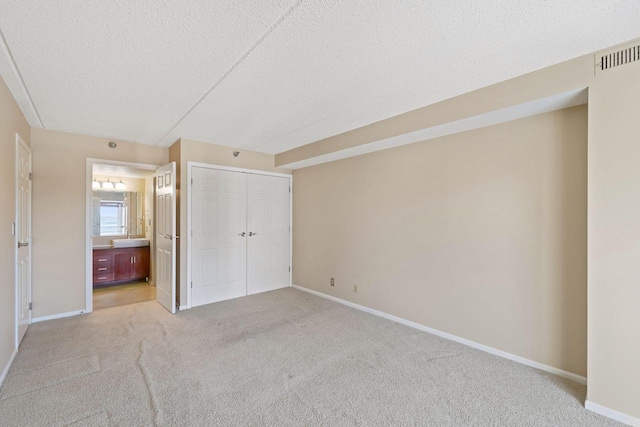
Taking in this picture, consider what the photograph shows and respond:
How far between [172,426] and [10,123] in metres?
2.91

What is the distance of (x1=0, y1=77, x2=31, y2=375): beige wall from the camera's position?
227 centimetres

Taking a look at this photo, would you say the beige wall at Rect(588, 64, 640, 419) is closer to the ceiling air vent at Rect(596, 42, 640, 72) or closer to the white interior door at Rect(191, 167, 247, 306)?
the ceiling air vent at Rect(596, 42, 640, 72)

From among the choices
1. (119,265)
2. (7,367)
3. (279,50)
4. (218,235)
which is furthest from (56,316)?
(279,50)

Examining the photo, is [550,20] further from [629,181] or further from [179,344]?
[179,344]

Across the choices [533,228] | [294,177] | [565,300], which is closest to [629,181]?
[533,228]

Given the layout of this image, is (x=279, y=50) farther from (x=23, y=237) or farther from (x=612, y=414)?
(x=23, y=237)

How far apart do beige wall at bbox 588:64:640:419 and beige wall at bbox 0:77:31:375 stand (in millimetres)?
4399

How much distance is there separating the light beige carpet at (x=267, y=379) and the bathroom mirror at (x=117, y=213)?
3170 millimetres

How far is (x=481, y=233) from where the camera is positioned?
9.51 feet

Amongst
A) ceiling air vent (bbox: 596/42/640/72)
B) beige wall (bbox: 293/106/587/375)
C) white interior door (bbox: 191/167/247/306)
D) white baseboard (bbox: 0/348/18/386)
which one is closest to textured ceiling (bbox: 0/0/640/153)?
ceiling air vent (bbox: 596/42/640/72)

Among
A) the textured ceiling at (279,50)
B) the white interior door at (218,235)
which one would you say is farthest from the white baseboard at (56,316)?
the textured ceiling at (279,50)

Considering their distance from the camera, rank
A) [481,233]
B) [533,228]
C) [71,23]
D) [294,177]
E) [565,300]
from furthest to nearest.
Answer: [294,177]
[481,233]
[533,228]
[565,300]
[71,23]

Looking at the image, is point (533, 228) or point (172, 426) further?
point (533, 228)

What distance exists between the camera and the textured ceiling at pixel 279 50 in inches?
60.5
